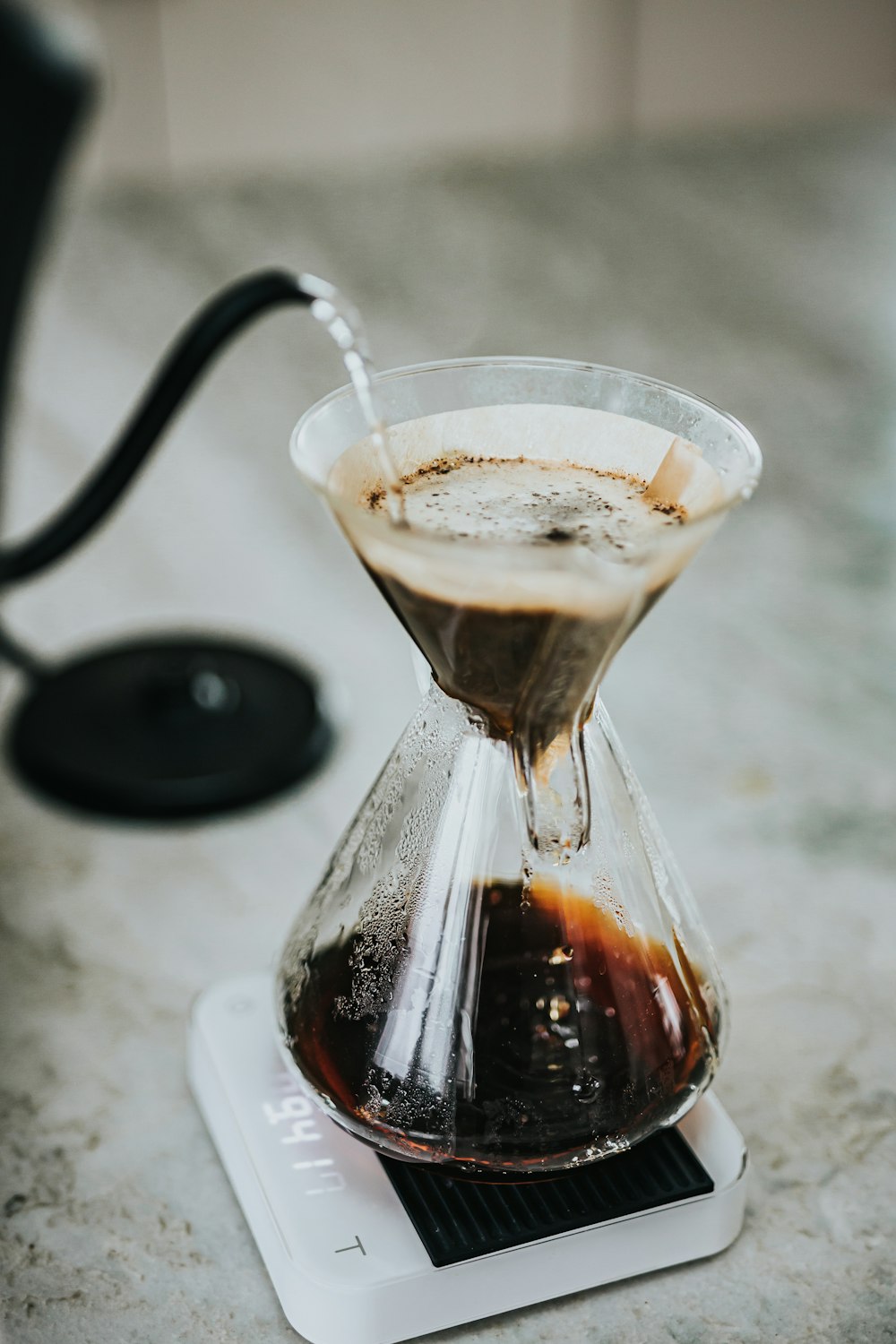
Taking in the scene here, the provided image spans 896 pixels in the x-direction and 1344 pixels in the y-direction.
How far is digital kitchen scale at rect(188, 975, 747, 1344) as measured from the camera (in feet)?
1.10

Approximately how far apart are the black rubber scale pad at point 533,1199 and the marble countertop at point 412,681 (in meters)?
0.03

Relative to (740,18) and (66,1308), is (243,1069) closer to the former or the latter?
(66,1308)

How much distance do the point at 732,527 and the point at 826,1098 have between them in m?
0.38

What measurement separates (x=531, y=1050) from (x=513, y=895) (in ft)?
0.12

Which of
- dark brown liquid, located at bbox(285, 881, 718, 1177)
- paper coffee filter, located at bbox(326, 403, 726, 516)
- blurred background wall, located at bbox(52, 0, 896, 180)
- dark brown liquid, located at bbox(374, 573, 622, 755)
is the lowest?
blurred background wall, located at bbox(52, 0, 896, 180)

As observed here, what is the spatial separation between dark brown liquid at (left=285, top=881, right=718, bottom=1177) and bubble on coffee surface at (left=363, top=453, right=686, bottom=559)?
0.09 meters

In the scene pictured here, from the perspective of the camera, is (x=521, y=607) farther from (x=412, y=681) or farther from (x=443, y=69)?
(x=443, y=69)

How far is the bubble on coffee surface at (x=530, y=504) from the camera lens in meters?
0.32

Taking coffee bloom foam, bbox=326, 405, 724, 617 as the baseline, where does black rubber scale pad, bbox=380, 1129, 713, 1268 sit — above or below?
below

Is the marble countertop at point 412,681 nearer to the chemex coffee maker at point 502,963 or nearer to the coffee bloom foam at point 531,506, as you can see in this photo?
the chemex coffee maker at point 502,963

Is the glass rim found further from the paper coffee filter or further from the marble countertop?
the marble countertop

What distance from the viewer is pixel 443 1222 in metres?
0.34

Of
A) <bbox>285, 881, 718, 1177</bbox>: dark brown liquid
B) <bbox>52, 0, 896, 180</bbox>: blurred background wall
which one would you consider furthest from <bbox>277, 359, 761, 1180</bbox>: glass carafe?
<bbox>52, 0, 896, 180</bbox>: blurred background wall

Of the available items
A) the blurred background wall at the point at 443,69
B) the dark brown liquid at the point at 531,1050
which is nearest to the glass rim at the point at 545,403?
the dark brown liquid at the point at 531,1050
